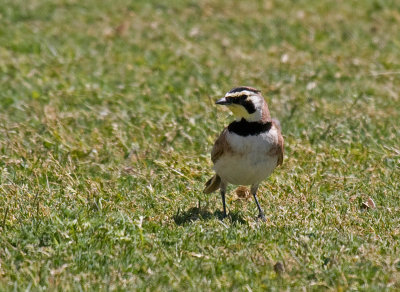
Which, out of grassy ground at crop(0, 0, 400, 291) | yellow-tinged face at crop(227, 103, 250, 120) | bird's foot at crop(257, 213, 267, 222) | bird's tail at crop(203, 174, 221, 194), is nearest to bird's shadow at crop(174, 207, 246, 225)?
grassy ground at crop(0, 0, 400, 291)

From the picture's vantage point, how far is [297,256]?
5.34 m

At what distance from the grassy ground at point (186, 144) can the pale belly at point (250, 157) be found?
1.29ft

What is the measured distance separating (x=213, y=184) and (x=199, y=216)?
57 cm

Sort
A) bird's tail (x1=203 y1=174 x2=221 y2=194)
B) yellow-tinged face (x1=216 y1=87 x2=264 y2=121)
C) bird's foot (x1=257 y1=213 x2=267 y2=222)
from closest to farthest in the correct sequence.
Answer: yellow-tinged face (x1=216 y1=87 x2=264 y2=121) < bird's foot (x1=257 y1=213 x2=267 y2=222) < bird's tail (x1=203 y1=174 x2=221 y2=194)

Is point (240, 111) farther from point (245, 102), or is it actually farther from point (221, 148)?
point (221, 148)

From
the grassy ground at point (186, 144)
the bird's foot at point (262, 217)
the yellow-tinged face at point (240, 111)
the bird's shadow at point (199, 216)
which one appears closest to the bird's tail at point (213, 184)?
the grassy ground at point (186, 144)

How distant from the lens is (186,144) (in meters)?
8.03

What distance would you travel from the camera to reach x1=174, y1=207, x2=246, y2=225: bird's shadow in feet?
20.4

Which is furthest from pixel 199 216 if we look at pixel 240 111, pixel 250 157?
pixel 240 111

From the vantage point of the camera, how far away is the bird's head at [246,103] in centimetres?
603

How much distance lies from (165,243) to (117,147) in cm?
246

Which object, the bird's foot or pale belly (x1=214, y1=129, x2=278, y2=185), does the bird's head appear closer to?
pale belly (x1=214, y1=129, x2=278, y2=185)

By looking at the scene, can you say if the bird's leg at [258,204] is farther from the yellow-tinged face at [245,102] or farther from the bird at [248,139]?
the yellow-tinged face at [245,102]

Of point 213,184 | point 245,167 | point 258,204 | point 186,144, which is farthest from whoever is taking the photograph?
point 186,144
